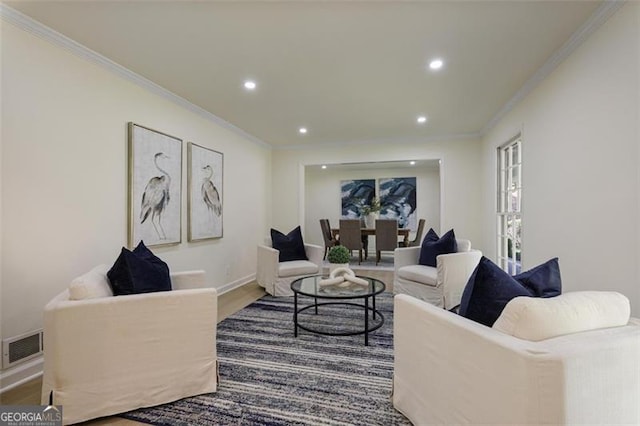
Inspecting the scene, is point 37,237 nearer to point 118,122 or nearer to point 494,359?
point 118,122

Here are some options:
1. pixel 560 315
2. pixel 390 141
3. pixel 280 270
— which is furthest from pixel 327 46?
pixel 390 141

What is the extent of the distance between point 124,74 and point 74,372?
2478mm

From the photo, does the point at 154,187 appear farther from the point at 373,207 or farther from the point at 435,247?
the point at 373,207

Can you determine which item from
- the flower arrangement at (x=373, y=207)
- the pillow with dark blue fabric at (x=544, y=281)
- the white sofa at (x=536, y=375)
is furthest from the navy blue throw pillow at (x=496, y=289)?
the flower arrangement at (x=373, y=207)

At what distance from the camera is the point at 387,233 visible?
650cm

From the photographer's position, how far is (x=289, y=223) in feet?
19.8

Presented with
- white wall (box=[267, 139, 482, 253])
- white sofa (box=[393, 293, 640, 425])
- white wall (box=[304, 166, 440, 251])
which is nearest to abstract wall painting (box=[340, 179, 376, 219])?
white wall (box=[304, 166, 440, 251])

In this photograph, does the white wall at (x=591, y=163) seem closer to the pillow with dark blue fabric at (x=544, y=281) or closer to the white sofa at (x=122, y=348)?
Answer: the pillow with dark blue fabric at (x=544, y=281)

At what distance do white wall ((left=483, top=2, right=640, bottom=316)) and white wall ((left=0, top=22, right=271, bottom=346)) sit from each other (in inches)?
149

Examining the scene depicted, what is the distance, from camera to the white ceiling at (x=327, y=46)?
197 cm

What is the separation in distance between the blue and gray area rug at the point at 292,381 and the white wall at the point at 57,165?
126 cm

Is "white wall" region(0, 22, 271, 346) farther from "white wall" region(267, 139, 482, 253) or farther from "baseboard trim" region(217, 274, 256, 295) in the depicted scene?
"white wall" region(267, 139, 482, 253)

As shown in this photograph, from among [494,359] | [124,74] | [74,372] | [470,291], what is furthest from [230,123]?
[494,359]

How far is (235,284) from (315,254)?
4.38ft
